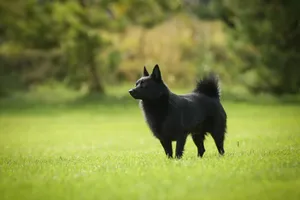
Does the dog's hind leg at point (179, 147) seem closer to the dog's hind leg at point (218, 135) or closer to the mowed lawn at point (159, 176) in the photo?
the mowed lawn at point (159, 176)

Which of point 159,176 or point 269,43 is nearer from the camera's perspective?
point 159,176

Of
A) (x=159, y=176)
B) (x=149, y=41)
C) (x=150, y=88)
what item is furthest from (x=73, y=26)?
(x=159, y=176)

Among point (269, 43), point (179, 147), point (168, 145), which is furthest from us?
point (269, 43)

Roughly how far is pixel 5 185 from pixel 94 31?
2570 centimetres

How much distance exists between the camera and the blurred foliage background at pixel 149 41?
3134cm

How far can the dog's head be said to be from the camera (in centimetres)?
956

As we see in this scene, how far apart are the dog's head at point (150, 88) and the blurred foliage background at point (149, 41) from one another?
22.2 metres

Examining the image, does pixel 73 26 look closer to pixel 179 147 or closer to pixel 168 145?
pixel 168 145

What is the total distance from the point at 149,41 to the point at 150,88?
31.7 metres

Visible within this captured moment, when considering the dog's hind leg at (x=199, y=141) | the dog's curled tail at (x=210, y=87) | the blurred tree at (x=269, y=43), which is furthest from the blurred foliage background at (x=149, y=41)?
the dog's hind leg at (x=199, y=141)

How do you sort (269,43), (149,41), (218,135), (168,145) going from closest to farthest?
1. (168,145)
2. (218,135)
3. (269,43)
4. (149,41)

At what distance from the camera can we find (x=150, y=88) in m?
9.62

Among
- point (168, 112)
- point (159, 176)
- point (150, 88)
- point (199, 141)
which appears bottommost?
point (159, 176)

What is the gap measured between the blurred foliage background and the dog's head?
2220 centimetres
